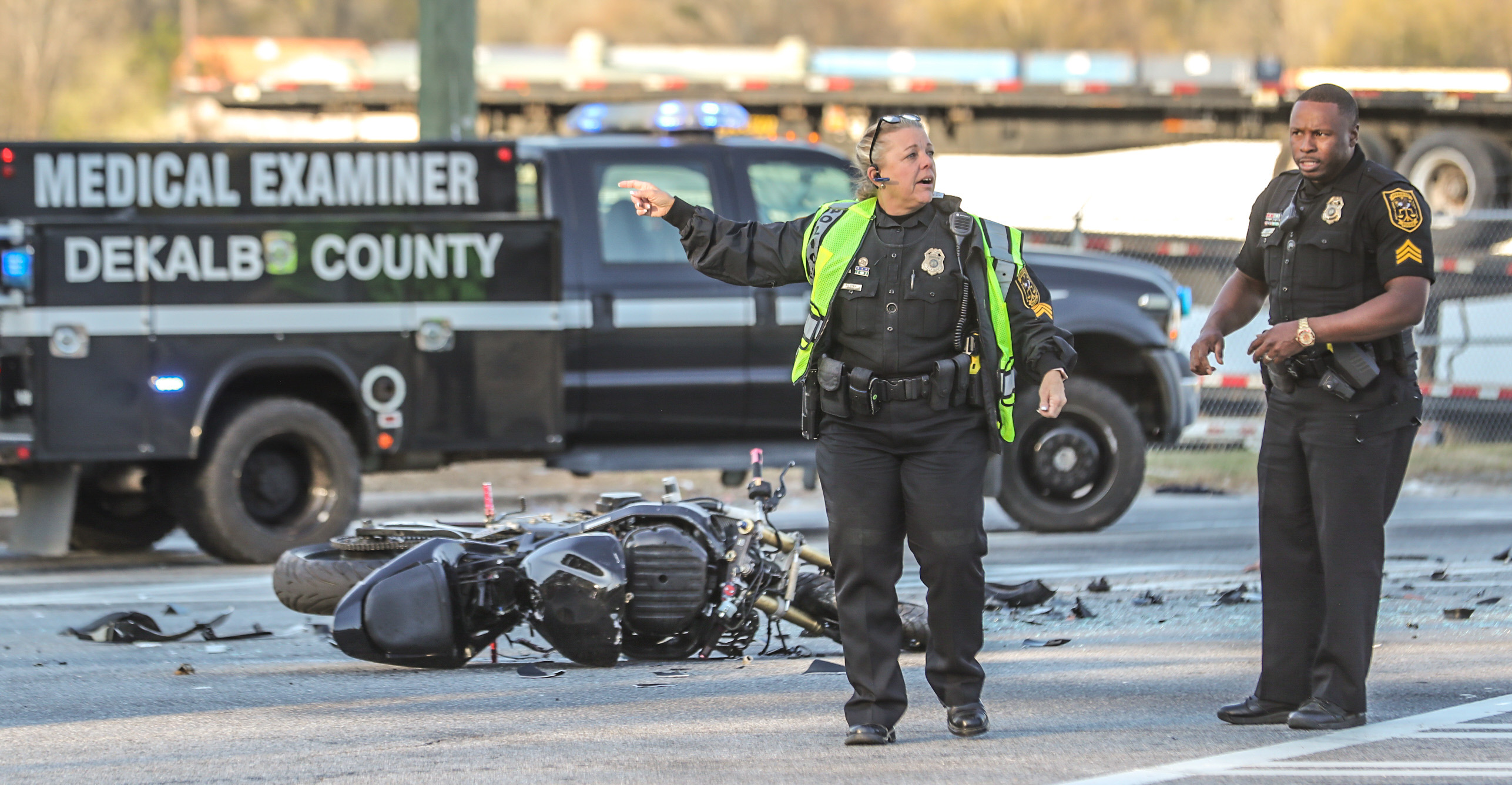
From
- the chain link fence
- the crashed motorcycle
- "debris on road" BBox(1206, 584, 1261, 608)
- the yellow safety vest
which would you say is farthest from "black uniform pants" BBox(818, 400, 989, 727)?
the chain link fence

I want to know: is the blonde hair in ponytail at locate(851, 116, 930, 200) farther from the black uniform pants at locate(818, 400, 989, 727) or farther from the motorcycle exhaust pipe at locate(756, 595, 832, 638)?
the motorcycle exhaust pipe at locate(756, 595, 832, 638)

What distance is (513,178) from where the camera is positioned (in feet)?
30.4

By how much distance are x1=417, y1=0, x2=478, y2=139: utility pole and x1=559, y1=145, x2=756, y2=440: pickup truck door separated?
256 cm

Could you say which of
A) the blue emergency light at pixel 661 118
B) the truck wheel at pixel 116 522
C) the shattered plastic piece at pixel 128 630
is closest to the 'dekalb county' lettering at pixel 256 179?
the blue emergency light at pixel 661 118

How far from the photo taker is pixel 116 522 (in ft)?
32.4

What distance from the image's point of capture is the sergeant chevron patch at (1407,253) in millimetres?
4688

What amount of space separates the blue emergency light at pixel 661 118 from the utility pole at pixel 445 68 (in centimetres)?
189

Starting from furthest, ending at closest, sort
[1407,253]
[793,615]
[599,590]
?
1. [793,615]
2. [599,590]
3. [1407,253]

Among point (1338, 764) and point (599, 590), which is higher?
point (599, 590)

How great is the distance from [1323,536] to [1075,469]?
5147 millimetres

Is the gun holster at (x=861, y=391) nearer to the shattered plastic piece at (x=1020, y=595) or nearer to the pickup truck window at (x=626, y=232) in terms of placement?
the shattered plastic piece at (x=1020, y=595)

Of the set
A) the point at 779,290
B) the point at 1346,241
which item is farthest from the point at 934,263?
the point at 779,290

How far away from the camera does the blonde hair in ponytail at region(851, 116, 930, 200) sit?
4.76m

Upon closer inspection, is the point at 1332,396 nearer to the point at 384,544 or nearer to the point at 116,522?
the point at 384,544
